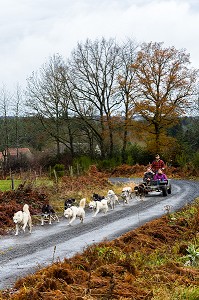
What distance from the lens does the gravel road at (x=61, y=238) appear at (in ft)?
37.8

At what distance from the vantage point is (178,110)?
52594 millimetres

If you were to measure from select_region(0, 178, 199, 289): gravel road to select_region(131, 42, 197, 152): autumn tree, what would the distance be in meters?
29.9

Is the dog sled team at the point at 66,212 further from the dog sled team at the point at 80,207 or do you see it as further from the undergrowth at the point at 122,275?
the undergrowth at the point at 122,275

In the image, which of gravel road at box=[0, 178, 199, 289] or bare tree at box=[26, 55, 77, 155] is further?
bare tree at box=[26, 55, 77, 155]

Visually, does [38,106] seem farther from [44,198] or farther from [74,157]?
[44,198]

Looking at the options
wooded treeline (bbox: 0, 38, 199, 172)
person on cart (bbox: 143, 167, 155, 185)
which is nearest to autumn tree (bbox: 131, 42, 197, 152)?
wooded treeline (bbox: 0, 38, 199, 172)

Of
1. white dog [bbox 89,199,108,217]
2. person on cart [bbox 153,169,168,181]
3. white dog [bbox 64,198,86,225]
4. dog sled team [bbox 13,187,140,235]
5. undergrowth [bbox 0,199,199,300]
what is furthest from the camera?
person on cart [bbox 153,169,168,181]

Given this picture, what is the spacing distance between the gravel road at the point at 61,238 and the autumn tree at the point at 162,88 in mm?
29901

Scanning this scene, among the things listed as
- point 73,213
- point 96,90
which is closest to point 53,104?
point 96,90

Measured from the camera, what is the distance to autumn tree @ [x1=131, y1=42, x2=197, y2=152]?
5256 centimetres

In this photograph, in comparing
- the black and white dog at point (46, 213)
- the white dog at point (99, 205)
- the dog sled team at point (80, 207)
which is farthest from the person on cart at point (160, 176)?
the black and white dog at point (46, 213)

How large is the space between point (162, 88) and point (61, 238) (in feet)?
131

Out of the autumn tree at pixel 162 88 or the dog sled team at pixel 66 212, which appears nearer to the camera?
the dog sled team at pixel 66 212

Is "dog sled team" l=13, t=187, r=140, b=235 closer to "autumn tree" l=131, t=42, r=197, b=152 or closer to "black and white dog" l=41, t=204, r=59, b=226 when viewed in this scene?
"black and white dog" l=41, t=204, r=59, b=226
